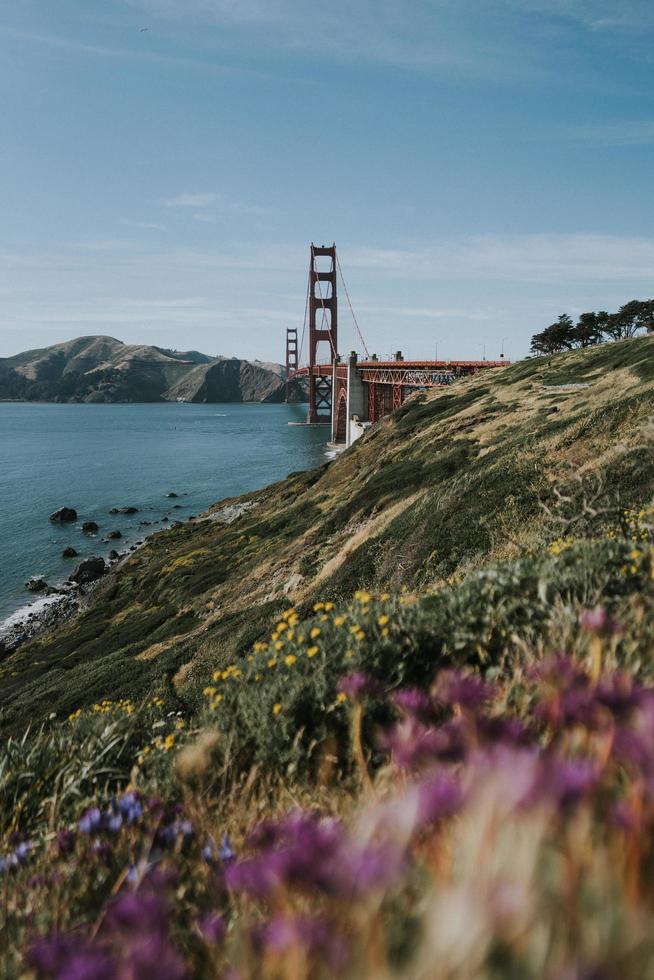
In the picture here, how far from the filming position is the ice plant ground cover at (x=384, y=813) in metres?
1.06

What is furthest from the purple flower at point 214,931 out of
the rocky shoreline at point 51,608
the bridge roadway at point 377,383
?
the bridge roadway at point 377,383

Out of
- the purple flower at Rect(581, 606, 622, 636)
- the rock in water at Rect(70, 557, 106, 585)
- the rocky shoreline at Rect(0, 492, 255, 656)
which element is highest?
the purple flower at Rect(581, 606, 622, 636)

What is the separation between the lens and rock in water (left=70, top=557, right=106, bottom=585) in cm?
3525

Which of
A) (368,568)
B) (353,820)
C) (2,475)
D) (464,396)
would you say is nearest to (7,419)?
(2,475)

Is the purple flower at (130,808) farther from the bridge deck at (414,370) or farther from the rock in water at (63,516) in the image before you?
the bridge deck at (414,370)

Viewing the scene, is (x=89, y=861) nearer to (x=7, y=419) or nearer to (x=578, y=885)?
(x=578, y=885)

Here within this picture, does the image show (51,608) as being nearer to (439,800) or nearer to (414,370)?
(439,800)

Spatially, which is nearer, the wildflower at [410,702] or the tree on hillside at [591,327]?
the wildflower at [410,702]

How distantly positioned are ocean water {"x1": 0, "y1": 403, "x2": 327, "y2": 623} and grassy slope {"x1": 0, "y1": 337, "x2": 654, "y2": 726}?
1112 cm

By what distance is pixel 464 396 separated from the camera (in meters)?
40.0

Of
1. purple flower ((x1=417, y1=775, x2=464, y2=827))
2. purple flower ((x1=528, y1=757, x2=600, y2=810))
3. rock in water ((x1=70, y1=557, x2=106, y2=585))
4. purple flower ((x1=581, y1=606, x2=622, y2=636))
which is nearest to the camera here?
purple flower ((x1=528, y1=757, x2=600, y2=810))

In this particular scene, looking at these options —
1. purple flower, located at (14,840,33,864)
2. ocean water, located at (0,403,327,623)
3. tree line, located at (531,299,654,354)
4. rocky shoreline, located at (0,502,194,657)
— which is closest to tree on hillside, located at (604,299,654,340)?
tree line, located at (531,299,654,354)

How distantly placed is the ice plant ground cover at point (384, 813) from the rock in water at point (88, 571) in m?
32.1

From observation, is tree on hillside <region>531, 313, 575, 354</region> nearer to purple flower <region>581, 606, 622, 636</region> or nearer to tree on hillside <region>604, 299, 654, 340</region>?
tree on hillside <region>604, 299, 654, 340</region>
